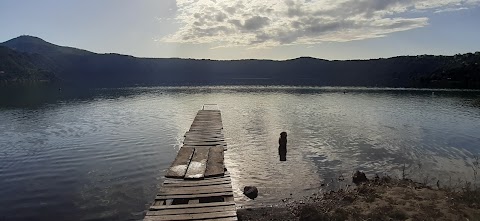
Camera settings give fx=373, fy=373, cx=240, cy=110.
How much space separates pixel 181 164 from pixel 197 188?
182 inches

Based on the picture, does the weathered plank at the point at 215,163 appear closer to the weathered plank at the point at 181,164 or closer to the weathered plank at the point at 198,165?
the weathered plank at the point at 198,165

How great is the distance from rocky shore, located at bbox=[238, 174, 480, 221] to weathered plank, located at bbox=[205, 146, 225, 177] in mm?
2481

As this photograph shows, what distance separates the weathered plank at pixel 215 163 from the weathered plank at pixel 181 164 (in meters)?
1.28

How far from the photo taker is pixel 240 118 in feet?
193

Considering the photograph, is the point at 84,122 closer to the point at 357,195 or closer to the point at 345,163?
the point at 345,163

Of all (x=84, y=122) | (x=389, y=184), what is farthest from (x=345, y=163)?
(x=84, y=122)

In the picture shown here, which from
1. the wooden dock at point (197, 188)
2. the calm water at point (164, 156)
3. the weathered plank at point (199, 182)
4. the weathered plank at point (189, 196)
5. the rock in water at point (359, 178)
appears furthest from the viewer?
the rock in water at point (359, 178)

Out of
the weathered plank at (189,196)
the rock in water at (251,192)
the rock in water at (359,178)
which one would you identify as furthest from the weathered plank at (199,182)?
the rock in water at (359,178)

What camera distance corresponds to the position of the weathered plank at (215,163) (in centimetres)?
2007

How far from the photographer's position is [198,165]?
21.8 m

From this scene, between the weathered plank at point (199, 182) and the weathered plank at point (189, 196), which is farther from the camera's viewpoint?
the weathered plank at point (199, 182)

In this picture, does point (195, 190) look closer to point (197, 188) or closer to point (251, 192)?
point (197, 188)

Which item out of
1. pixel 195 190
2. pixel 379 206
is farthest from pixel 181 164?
Answer: pixel 379 206

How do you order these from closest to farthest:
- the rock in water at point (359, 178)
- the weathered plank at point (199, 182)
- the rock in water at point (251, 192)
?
the weathered plank at point (199, 182), the rock in water at point (251, 192), the rock in water at point (359, 178)
